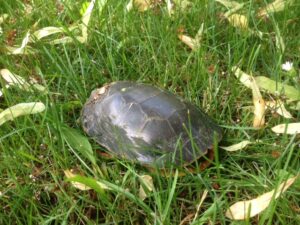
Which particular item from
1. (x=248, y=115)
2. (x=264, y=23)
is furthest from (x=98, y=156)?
(x=264, y=23)

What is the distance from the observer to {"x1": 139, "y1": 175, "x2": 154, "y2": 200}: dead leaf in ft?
4.75

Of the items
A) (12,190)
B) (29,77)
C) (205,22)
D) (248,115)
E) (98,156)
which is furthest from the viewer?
(205,22)

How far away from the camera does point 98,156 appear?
5.50 ft

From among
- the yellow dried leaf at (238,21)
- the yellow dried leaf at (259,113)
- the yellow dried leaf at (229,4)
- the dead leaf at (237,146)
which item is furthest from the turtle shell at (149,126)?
the yellow dried leaf at (229,4)

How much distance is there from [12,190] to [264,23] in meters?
1.38

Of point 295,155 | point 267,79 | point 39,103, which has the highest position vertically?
point 39,103

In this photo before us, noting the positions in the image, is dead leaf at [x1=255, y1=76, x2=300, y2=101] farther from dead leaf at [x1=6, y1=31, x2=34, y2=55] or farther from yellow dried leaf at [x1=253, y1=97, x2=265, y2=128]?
dead leaf at [x1=6, y1=31, x2=34, y2=55]

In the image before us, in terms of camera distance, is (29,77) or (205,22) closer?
(29,77)

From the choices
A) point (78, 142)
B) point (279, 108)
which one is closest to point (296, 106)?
point (279, 108)

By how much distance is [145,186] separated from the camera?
1449 mm

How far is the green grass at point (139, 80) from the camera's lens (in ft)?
4.78

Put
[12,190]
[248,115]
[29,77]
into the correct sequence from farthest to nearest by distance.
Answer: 1. [29,77]
2. [248,115]
3. [12,190]

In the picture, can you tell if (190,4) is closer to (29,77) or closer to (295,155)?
(29,77)

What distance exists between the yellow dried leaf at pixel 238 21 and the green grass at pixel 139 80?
0.03 m
